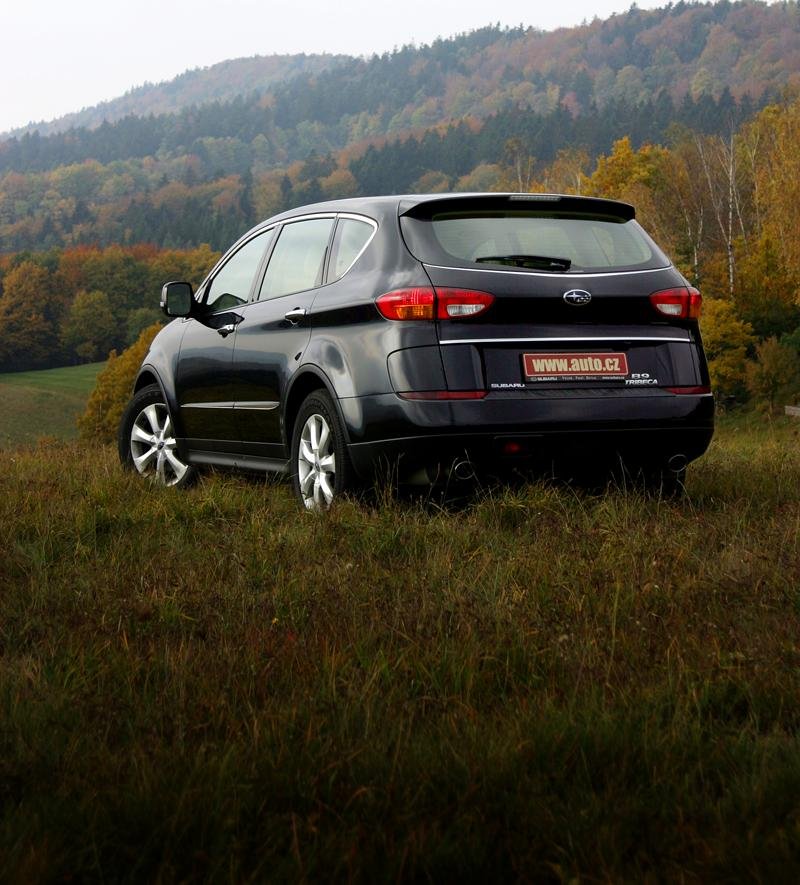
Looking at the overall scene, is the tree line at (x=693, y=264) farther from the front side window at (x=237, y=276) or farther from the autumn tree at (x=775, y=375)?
the front side window at (x=237, y=276)

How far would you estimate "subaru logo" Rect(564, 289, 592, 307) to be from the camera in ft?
20.0

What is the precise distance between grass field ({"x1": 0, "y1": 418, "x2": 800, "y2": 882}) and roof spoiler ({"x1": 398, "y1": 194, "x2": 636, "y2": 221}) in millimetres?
1484

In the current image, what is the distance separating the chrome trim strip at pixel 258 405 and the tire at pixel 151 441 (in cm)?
103

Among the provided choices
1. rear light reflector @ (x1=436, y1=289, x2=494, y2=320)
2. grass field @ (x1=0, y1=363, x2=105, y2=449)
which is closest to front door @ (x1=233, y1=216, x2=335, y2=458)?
rear light reflector @ (x1=436, y1=289, x2=494, y2=320)

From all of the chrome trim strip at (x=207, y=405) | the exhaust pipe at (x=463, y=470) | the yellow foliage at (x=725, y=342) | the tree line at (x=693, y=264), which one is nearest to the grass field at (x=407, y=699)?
the exhaust pipe at (x=463, y=470)

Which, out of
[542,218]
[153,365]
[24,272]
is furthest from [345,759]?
[24,272]

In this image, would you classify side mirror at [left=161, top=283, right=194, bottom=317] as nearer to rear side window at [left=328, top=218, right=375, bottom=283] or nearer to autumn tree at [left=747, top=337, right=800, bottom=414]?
rear side window at [left=328, top=218, right=375, bottom=283]

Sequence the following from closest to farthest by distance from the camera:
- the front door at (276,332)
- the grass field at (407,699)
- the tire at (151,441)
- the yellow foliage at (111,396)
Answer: the grass field at (407,699) < the front door at (276,332) < the tire at (151,441) < the yellow foliage at (111,396)

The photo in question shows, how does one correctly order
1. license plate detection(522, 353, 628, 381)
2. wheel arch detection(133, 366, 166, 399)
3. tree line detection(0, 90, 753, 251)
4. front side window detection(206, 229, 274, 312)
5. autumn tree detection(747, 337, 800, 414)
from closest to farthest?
license plate detection(522, 353, 628, 381) < front side window detection(206, 229, 274, 312) < wheel arch detection(133, 366, 166, 399) < autumn tree detection(747, 337, 800, 414) < tree line detection(0, 90, 753, 251)

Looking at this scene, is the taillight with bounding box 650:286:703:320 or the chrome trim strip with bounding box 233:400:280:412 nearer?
the taillight with bounding box 650:286:703:320

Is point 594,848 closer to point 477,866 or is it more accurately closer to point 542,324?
point 477,866

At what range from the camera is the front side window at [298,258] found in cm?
699

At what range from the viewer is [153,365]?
→ 344 inches

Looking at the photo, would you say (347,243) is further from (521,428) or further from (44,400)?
(44,400)
